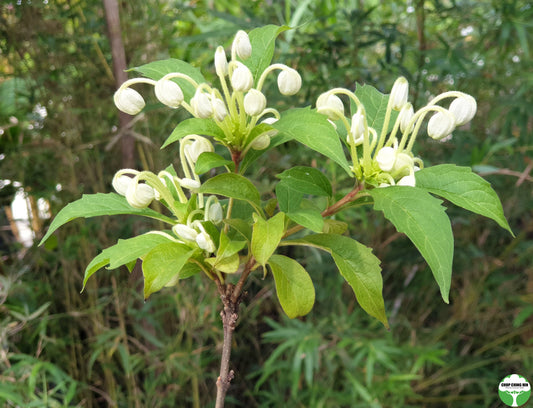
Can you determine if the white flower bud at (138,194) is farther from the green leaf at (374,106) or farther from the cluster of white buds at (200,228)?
the green leaf at (374,106)

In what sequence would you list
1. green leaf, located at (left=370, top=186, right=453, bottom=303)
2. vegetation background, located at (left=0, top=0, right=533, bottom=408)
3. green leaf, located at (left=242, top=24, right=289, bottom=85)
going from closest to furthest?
green leaf, located at (left=370, top=186, right=453, bottom=303) → green leaf, located at (left=242, top=24, right=289, bottom=85) → vegetation background, located at (left=0, top=0, right=533, bottom=408)

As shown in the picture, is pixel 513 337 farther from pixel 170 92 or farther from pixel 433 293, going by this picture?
pixel 170 92

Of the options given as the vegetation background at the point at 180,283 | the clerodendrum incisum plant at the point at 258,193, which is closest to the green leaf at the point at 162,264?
the clerodendrum incisum plant at the point at 258,193

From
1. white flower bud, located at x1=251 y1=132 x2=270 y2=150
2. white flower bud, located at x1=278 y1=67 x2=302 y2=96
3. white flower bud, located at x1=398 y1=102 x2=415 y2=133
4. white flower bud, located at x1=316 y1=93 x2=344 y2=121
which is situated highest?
white flower bud, located at x1=278 y1=67 x2=302 y2=96

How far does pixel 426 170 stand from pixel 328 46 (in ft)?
2.54

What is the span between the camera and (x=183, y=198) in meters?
0.36

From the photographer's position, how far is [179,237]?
0.33 meters

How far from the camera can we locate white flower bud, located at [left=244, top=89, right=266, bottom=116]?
31cm

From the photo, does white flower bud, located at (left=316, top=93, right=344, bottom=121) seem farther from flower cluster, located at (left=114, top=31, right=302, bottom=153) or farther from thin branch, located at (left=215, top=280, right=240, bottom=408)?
thin branch, located at (left=215, top=280, right=240, bottom=408)

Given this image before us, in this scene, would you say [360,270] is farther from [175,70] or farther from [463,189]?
[175,70]

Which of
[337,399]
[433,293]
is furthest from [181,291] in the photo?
[433,293]

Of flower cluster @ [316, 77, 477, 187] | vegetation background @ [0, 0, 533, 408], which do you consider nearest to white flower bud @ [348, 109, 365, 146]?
flower cluster @ [316, 77, 477, 187]

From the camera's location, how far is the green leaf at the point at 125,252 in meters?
0.29

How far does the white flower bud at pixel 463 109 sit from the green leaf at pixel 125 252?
0.73 feet
